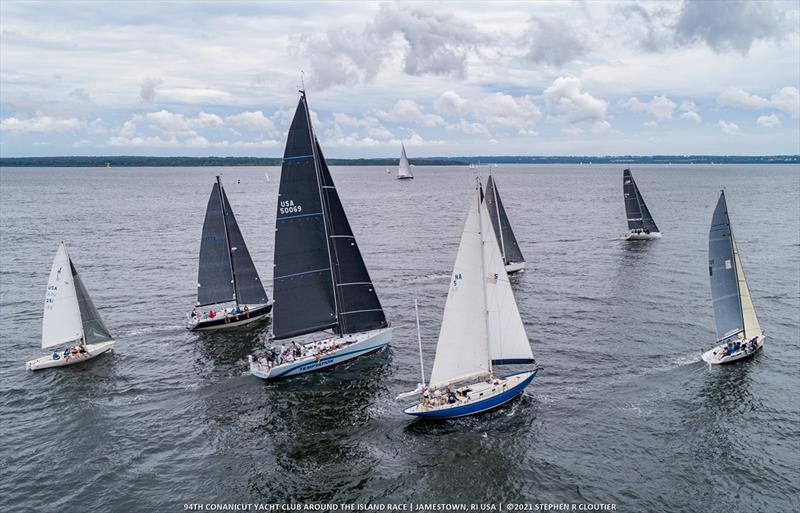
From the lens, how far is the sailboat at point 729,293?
43.5 m

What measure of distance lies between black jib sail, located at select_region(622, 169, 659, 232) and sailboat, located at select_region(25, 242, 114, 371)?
3258 inches

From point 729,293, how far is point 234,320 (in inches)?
1754

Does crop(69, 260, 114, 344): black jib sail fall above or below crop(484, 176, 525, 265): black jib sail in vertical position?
below

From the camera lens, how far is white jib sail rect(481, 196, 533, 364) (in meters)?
34.5

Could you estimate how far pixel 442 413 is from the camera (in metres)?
33.9

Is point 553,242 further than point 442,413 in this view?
Yes

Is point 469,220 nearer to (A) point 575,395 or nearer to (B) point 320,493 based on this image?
(A) point 575,395

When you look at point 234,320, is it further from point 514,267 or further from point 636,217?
point 636,217

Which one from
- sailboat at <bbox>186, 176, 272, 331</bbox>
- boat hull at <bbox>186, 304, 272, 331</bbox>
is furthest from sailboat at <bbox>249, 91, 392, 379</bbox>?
sailboat at <bbox>186, 176, 272, 331</bbox>

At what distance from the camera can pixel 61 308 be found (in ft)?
147

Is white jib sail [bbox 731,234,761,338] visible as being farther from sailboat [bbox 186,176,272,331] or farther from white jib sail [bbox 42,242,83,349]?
white jib sail [bbox 42,242,83,349]

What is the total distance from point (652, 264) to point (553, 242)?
852 inches

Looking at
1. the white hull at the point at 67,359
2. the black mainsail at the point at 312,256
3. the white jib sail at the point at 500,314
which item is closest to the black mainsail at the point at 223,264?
the white hull at the point at 67,359

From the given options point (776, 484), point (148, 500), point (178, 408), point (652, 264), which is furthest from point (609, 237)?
point (148, 500)
